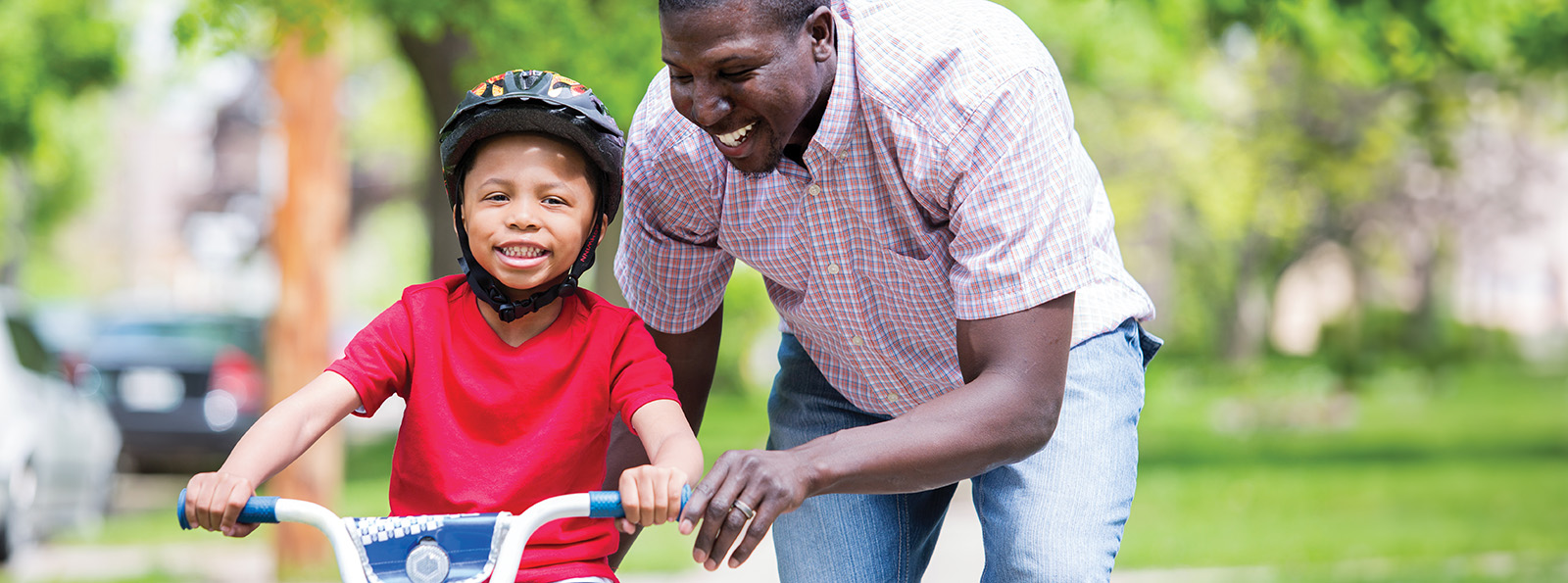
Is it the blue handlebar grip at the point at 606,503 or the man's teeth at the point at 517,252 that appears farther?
the man's teeth at the point at 517,252

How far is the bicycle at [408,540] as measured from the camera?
6.98ft

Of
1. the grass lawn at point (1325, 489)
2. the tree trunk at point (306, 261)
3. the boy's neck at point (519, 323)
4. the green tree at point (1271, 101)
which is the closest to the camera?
the boy's neck at point (519, 323)

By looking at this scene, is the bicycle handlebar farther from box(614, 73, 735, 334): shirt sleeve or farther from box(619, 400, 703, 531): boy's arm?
box(614, 73, 735, 334): shirt sleeve

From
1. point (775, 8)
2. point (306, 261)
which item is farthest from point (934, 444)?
point (306, 261)

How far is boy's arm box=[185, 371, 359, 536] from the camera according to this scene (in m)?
2.12

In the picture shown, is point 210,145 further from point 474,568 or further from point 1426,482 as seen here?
point 474,568

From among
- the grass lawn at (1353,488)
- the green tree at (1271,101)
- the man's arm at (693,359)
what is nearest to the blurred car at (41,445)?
the grass lawn at (1353,488)

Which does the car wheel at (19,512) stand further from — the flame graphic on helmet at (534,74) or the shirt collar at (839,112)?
the shirt collar at (839,112)

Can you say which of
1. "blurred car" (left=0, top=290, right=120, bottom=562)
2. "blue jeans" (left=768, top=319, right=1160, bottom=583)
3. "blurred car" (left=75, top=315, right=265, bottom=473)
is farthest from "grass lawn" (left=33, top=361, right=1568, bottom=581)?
"blue jeans" (left=768, top=319, right=1160, bottom=583)

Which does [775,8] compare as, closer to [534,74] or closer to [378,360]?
[534,74]

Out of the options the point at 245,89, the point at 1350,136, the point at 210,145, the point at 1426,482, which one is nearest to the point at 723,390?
the point at 1350,136

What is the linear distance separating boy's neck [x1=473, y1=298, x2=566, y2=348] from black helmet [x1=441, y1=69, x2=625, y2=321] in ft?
0.12

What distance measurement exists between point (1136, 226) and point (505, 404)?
2725 centimetres

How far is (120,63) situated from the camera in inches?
448
